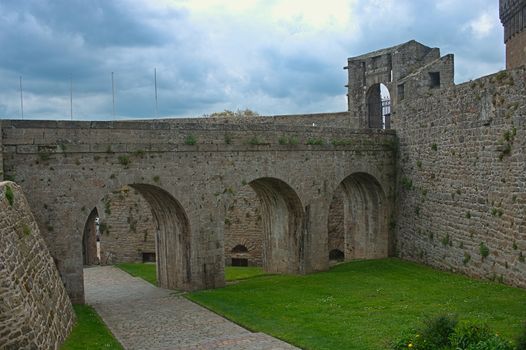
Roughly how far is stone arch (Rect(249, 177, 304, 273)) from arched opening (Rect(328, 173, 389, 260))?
373cm

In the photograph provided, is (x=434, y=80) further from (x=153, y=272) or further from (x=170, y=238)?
(x=153, y=272)

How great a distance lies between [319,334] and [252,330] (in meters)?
1.75

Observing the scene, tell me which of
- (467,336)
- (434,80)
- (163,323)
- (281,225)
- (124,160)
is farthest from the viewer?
(434,80)

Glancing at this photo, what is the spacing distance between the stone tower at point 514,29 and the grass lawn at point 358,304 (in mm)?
20017

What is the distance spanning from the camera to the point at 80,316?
1510 cm

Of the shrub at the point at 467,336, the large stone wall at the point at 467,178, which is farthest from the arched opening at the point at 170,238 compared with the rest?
the shrub at the point at 467,336

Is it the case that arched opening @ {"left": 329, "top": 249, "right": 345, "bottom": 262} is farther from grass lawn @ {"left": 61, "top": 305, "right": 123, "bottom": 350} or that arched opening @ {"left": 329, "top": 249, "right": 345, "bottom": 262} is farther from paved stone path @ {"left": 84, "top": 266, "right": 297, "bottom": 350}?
grass lawn @ {"left": 61, "top": 305, "right": 123, "bottom": 350}

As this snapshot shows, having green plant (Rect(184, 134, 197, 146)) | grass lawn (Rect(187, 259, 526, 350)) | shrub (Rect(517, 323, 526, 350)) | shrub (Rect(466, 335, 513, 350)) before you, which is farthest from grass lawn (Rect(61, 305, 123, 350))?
shrub (Rect(517, 323, 526, 350))

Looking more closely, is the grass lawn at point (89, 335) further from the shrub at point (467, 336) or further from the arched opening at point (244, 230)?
the arched opening at point (244, 230)

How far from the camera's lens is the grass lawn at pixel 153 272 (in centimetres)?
2259

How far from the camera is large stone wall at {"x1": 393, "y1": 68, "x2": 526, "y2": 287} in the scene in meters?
16.4

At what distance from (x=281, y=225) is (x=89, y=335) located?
34.9ft

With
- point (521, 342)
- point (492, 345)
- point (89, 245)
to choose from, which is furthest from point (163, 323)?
point (89, 245)

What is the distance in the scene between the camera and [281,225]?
2239 cm
